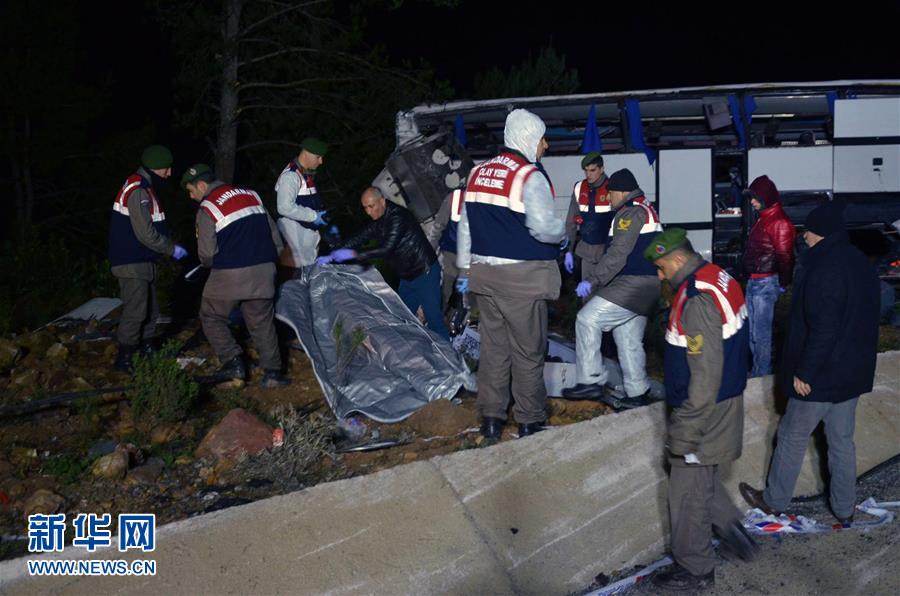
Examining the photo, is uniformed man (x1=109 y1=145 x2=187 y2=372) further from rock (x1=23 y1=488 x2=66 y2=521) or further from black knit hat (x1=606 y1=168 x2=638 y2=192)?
black knit hat (x1=606 y1=168 x2=638 y2=192)

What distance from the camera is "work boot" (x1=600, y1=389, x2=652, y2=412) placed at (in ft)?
22.8

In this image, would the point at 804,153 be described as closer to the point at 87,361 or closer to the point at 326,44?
the point at 326,44

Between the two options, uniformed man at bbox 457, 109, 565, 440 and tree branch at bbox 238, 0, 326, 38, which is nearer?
uniformed man at bbox 457, 109, 565, 440

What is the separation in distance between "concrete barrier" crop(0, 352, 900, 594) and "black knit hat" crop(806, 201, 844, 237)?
65.8 inches

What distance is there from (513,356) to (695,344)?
1895 millimetres

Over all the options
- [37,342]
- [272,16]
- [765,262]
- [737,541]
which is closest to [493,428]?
[737,541]

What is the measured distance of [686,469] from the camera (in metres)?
4.71

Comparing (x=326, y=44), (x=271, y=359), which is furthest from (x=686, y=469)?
(x=326, y=44)

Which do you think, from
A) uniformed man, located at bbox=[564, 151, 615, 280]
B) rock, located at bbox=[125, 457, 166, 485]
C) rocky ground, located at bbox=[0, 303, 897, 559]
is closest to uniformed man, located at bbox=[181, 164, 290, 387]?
rocky ground, located at bbox=[0, 303, 897, 559]

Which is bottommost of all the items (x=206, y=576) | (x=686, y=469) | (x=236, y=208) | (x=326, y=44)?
(x=206, y=576)

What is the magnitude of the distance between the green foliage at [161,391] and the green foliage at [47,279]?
4172 mm

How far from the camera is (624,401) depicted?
7.00 meters

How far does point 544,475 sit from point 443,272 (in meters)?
3.15

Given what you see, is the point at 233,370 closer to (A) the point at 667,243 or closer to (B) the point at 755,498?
(B) the point at 755,498
